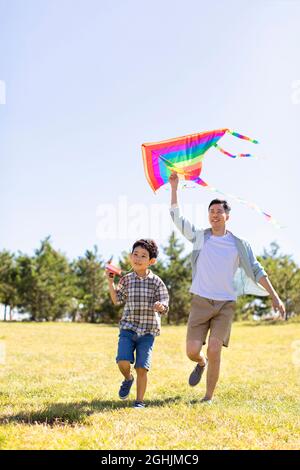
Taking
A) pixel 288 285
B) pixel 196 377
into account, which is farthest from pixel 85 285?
pixel 196 377

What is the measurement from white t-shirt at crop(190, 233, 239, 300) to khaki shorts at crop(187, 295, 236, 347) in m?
0.08

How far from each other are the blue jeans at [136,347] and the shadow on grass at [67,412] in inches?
17.6

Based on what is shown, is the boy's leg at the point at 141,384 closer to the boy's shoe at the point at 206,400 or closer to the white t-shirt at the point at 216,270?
the boy's shoe at the point at 206,400

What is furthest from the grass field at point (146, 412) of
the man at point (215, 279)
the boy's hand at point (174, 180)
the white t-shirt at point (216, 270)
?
the boy's hand at point (174, 180)

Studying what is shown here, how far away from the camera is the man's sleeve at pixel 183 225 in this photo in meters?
5.62

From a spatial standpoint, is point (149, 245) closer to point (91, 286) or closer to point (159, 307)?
point (159, 307)

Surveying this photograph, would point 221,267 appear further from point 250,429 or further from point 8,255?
point 8,255

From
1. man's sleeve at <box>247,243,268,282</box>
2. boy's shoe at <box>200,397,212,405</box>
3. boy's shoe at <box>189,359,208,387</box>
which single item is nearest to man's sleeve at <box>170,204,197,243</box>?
man's sleeve at <box>247,243,268,282</box>

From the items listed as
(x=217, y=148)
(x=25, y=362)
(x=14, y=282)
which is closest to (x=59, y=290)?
(x=14, y=282)

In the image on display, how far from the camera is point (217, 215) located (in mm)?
5566

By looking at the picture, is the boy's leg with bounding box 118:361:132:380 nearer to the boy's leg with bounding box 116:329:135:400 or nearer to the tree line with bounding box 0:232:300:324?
Result: the boy's leg with bounding box 116:329:135:400

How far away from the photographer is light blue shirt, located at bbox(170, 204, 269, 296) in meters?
5.55

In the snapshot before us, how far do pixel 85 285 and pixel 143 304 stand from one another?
141ft

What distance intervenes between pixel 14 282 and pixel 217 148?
42358 mm
